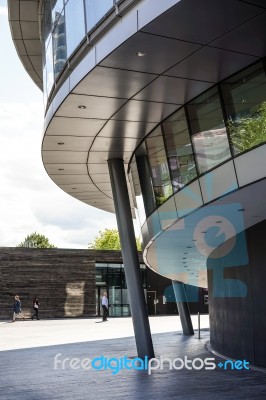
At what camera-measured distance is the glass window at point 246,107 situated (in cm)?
941

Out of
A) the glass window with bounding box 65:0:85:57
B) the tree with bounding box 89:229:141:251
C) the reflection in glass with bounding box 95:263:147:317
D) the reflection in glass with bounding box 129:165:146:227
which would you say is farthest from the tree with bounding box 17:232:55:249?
the glass window with bounding box 65:0:85:57

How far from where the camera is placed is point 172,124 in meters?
12.1

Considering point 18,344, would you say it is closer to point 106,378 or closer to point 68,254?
point 106,378

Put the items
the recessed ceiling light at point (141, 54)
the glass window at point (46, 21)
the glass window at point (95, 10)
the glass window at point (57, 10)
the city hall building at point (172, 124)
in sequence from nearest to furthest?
the city hall building at point (172, 124), the recessed ceiling light at point (141, 54), the glass window at point (95, 10), the glass window at point (57, 10), the glass window at point (46, 21)

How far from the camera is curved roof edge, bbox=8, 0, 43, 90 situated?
14.6 m

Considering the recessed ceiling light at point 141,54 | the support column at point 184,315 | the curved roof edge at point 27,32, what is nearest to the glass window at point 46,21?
the curved roof edge at point 27,32

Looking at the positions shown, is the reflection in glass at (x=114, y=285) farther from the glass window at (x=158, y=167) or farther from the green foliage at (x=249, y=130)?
the green foliage at (x=249, y=130)

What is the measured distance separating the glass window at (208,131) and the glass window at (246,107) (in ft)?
0.87

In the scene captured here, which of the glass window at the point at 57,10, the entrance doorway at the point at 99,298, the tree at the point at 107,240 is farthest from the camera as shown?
the tree at the point at 107,240

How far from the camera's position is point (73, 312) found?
38.8m

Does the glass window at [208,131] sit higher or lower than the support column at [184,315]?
higher

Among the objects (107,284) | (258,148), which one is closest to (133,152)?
(258,148)

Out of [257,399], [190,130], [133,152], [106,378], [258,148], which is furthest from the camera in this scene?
[133,152]

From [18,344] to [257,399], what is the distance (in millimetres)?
12054
